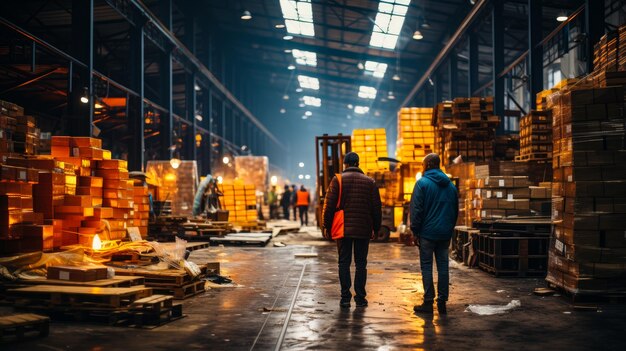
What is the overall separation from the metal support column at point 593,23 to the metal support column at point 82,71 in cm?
1214

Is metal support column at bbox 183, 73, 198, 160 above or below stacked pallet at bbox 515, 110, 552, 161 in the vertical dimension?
above

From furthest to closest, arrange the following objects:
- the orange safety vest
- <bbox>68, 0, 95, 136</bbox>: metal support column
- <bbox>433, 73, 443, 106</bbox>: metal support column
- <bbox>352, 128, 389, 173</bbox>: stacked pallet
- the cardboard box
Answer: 1. <bbox>433, 73, 443, 106</bbox>: metal support column
2. the orange safety vest
3. <bbox>352, 128, 389, 173</bbox>: stacked pallet
4. <bbox>68, 0, 95, 136</bbox>: metal support column
5. the cardboard box

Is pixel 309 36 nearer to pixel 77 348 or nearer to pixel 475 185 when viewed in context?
pixel 475 185

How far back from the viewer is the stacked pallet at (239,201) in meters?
23.8

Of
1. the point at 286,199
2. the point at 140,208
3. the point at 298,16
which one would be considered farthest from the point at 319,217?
the point at 286,199

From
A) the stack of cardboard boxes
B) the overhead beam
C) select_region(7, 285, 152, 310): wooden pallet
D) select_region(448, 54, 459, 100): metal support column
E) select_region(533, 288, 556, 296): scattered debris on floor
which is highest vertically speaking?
the overhead beam

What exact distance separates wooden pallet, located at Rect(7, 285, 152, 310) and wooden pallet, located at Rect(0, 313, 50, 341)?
0.80 meters

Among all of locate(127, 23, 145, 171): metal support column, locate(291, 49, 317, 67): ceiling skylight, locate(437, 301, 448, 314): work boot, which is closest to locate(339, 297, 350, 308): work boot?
locate(437, 301, 448, 314): work boot

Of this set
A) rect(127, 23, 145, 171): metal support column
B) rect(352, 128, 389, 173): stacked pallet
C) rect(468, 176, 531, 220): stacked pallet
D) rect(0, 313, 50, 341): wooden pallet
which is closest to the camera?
rect(0, 313, 50, 341): wooden pallet

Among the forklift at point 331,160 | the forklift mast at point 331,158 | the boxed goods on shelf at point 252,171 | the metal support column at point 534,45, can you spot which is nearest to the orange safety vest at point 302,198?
the boxed goods on shelf at point 252,171

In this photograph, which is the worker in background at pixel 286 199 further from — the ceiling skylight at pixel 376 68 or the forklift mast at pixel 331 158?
the forklift mast at pixel 331 158

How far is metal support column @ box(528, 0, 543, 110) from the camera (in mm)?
18125

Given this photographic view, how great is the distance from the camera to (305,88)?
49.7 m

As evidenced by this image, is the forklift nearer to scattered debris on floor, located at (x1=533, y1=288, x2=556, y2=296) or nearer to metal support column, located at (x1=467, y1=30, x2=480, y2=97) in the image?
metal support column, located at (x1=467, y1=30, x2=480, y2=97)
